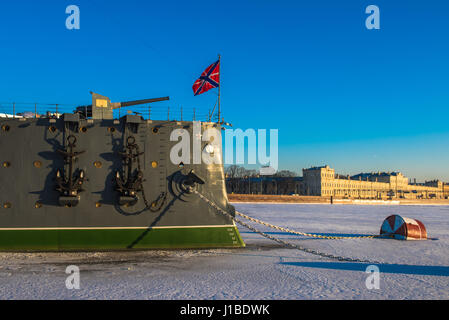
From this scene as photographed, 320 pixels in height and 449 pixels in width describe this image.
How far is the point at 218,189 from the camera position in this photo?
42.4 feet

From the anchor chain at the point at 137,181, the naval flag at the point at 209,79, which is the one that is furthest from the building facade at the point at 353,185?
the anchor chain at the point at 137,181

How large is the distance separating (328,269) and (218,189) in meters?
4.82

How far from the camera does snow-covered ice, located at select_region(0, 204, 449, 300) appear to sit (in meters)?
7.54

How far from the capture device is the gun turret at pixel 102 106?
43.7ft

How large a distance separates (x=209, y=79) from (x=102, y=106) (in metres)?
4.30

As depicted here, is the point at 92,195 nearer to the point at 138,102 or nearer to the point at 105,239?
the point at 105,239

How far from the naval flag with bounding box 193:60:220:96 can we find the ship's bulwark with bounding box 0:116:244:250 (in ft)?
8.83

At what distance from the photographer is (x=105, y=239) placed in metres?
11.9

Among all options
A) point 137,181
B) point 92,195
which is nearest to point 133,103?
point 137,181

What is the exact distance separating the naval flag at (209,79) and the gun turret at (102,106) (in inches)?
59.2
